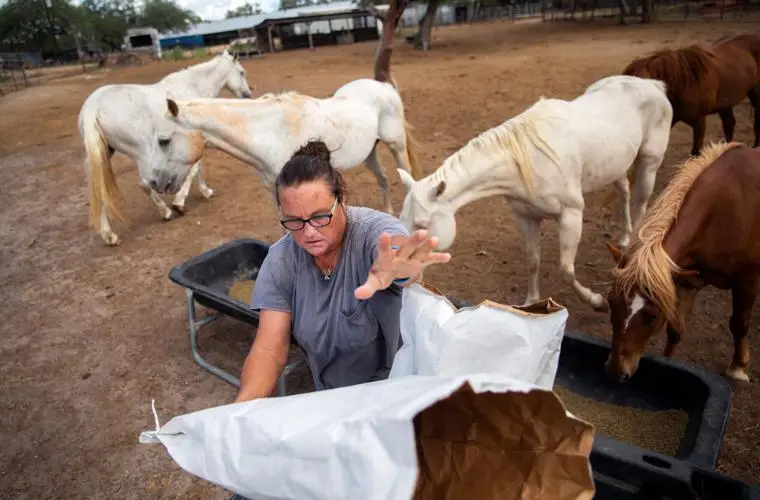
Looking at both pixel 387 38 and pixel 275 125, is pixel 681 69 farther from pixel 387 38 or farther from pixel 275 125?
pixel 275 125

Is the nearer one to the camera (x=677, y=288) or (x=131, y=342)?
(x=677, y=288)

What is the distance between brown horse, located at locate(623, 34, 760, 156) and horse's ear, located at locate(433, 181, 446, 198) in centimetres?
353

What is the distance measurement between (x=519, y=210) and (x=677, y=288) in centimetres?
110

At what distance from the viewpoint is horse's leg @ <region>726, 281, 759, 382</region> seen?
2232 millimetres

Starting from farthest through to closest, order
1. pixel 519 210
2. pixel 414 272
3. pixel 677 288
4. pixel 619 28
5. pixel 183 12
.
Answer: pixel 183 12 < pixel 619 28 < pixel 519 210 < pixel 677 288 < pixel 414 272

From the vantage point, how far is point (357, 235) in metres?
1.47

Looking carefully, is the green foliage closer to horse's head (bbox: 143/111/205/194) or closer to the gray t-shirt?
horse's head (bbox: 143/111/205/194)

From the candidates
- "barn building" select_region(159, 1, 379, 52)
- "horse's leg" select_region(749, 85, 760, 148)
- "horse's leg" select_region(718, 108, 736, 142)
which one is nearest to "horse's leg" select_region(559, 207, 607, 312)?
"horse's leg" select_region(718, 108, 736, 142)

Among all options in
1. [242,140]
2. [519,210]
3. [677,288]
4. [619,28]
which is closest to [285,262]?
[677,288]

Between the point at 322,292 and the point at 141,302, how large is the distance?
2.99 m

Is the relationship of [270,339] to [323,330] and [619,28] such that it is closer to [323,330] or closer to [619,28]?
[323,330]

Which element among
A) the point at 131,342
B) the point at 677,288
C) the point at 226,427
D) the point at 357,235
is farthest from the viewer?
the point at 131,342

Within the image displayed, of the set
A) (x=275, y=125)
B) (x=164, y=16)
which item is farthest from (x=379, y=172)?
(x=164, y=16)

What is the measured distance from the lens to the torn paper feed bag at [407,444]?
0.80 m
